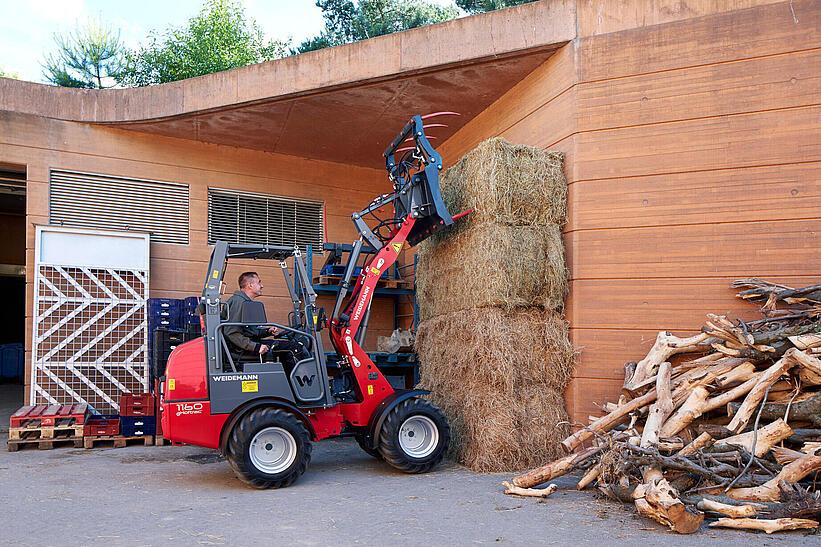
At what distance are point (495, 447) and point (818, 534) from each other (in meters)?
3.10

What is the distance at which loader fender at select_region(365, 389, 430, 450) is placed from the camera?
7.43 meters

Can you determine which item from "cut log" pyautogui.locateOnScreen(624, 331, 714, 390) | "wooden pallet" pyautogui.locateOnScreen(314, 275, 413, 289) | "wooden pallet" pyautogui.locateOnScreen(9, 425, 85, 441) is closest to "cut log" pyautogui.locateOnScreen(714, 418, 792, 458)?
"cut log" pyautogui.locateOnScreen(624, 331, 714, 390)

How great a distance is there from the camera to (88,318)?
1021 cm

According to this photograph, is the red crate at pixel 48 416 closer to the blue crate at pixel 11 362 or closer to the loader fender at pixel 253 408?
the loader fender at pixel 253 408

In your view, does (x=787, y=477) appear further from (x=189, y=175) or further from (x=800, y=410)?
(x=189, y=175)

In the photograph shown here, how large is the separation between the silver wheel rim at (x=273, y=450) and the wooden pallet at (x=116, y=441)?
3.46 meters

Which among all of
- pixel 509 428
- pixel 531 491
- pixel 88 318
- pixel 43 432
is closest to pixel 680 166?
pixel 509 428

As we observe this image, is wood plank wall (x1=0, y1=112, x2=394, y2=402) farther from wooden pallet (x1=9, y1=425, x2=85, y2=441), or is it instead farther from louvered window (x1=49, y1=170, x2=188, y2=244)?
wooden pallet (x1=9, y1=425, x2=85, y2=441)

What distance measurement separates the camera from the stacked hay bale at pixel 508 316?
25.0 feet

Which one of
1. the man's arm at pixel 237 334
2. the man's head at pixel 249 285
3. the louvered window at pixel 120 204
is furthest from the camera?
the louvered window at pixel 120 204

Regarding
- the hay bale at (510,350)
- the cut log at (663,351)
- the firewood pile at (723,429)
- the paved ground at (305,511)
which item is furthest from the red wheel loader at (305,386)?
the cut log at (663,351)

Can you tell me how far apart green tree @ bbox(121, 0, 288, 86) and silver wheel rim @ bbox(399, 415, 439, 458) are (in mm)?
26509

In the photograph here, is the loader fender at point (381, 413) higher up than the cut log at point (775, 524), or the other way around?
the loader fender at point (381, 413)

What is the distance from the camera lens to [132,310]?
10469 millimetres
